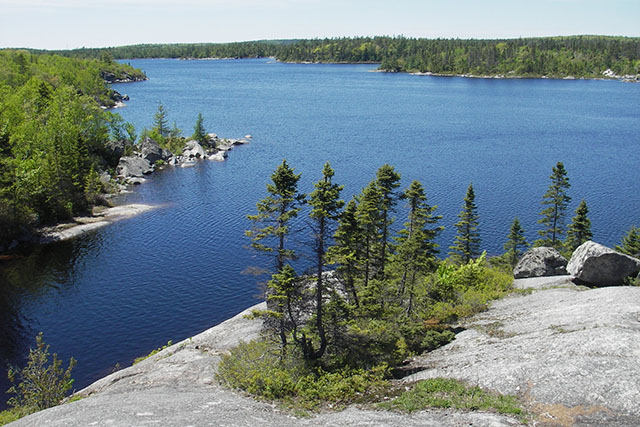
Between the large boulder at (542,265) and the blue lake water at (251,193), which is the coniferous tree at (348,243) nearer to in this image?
the blue lake water at (251,193)

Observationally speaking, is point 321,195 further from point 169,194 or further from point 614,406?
point 169,194

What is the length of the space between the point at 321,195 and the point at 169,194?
58.9 metres

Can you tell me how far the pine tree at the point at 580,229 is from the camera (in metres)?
52.3

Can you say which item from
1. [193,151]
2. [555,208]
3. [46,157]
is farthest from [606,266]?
[193,151]

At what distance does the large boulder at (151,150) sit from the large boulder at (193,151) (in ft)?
17.8

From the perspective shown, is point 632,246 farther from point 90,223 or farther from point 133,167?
point 133,167

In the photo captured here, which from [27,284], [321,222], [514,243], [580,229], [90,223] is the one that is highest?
[321,222]

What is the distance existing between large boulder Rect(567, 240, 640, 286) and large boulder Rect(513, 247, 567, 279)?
4.65 m

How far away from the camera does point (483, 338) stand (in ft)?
94.2

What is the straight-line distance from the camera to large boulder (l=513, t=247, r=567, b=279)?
41.7m

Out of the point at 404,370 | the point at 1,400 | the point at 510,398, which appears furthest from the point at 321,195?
the point at 1,400

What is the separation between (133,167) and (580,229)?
7259 cm

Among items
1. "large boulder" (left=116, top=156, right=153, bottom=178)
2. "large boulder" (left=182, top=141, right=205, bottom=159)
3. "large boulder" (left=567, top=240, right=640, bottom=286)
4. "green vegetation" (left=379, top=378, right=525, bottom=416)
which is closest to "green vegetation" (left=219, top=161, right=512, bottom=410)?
"green vegetation" (left=379, top=378, right=525, bottom=416)

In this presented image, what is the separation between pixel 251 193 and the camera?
261 feet
